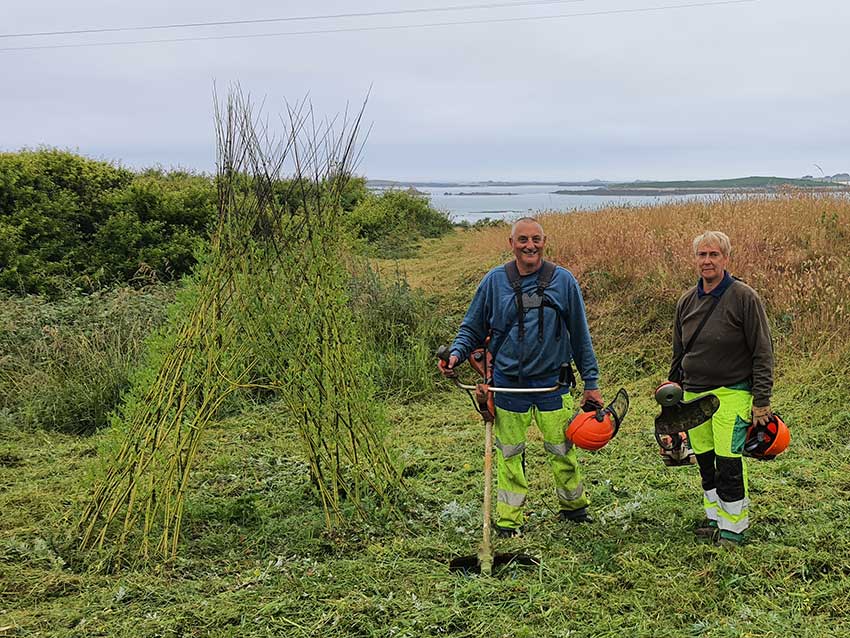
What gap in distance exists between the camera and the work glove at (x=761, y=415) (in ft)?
11.1

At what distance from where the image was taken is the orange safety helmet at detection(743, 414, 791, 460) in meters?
3.42

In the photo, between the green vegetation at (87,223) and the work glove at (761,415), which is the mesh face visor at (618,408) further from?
the green vegetation at (87,223)

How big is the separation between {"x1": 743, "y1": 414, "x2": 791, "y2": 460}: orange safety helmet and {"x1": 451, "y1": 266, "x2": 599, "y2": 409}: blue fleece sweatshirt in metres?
0.73

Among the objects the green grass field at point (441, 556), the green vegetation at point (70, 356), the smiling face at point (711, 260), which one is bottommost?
the green grass field at point (441, 556)

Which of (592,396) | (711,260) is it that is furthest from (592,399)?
(711,260)

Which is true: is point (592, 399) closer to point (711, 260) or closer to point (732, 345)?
point (732, 345)

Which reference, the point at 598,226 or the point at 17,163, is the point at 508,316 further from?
the point at 17,163

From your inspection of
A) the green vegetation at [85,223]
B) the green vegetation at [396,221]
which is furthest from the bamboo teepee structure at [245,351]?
the green vegetation at [396,221]

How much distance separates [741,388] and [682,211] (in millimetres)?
7769

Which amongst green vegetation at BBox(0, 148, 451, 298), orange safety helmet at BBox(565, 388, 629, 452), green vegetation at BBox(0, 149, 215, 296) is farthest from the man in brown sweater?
green vegetation at BBox(0, 149, 215, 296)

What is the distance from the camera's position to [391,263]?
12.6 m

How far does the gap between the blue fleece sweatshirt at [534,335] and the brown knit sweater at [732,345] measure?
18.9 inches

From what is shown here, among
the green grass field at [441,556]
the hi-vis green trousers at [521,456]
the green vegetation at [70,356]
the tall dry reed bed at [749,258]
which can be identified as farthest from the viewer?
the tall dry reed bed at [749,258]

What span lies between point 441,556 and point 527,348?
3.53ft
